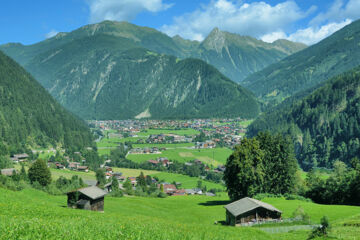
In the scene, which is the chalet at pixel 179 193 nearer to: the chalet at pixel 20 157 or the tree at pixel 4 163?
the tree at pixel 4 163

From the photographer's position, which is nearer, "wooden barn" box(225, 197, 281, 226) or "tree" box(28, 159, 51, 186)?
"wooden barn" box(225, 197, 281, 226)

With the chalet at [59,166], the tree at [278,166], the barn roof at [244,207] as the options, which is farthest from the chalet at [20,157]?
the barn roof at [244,207]

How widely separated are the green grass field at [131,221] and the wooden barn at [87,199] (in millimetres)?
2219

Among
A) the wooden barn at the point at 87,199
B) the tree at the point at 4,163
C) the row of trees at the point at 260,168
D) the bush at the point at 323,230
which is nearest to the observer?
the bush at the point at 323,230

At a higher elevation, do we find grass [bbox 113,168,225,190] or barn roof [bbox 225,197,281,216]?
barn roof [bbox 225,197,281,216]

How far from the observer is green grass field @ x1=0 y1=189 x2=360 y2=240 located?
18781 millimetres

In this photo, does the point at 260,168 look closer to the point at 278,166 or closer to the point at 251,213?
the point at 278,166

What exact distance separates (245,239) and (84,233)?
17918 mm

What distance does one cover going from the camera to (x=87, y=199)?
195ft

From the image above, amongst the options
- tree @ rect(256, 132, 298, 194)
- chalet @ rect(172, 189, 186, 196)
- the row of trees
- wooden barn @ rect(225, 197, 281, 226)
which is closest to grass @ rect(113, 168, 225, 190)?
chalet @ rect(172, 189, 186, 196)

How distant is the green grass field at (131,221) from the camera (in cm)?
1878

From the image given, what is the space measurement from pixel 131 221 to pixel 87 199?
2519 centimetres

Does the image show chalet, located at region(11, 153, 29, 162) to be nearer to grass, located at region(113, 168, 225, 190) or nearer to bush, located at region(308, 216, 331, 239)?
grass, located at region(113, 168, 225, 190)

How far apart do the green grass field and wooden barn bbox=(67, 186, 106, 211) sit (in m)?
2.22
